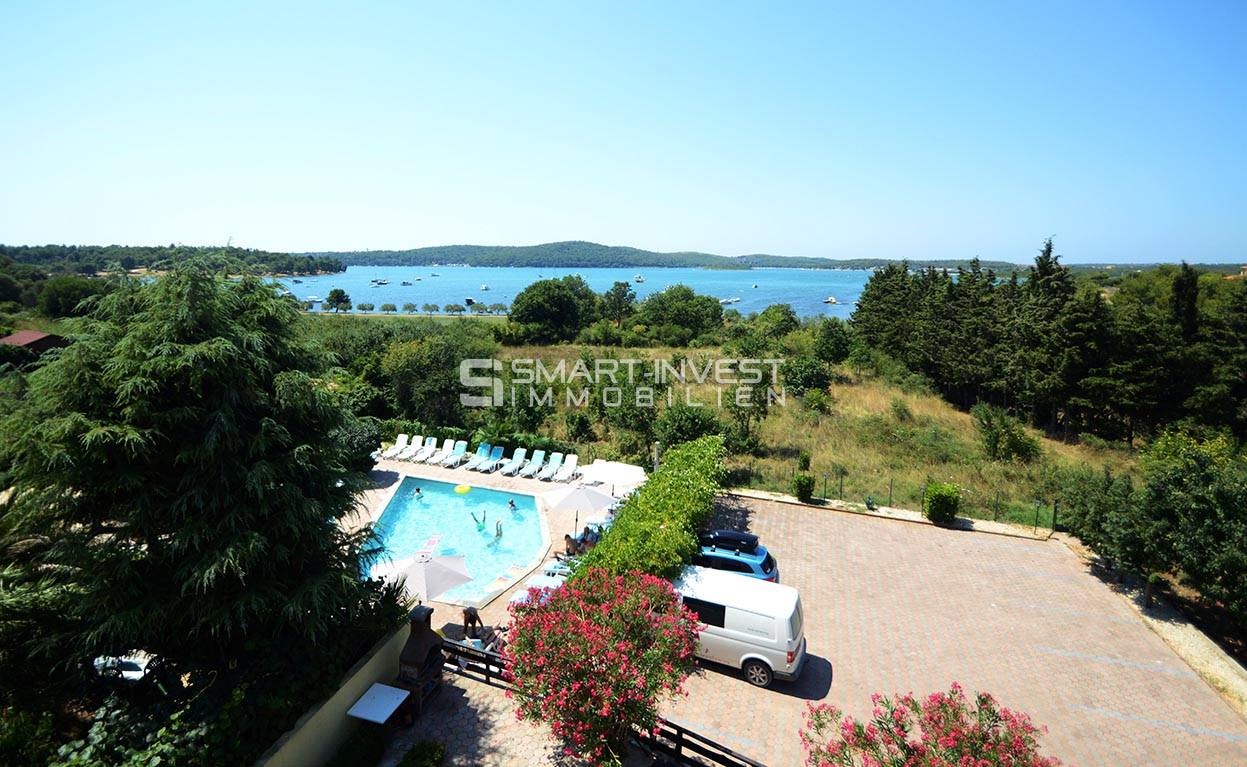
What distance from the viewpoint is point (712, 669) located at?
920cm

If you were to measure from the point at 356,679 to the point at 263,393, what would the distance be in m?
3.98

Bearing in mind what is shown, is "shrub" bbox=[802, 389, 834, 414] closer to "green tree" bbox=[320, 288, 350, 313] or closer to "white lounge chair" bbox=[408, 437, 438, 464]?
"white lounge chair" bbox=[408, 437, 438, 464]

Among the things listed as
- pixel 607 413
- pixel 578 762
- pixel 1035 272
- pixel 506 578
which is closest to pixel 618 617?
pixel 578 762

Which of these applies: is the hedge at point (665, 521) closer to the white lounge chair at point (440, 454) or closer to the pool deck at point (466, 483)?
the pool deck at point (466, 483)

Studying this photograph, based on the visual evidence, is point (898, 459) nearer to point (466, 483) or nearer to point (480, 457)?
point (480, 457)

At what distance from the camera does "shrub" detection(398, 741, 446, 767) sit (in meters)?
6.66

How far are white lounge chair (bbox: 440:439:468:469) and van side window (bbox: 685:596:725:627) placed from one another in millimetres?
12834

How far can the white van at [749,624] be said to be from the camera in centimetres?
844

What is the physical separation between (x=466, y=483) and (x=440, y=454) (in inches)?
95.1

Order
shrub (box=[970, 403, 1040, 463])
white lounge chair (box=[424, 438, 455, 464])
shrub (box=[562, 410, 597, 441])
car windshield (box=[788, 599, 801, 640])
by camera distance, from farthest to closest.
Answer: shrub (box=[562, 410, 597, 441]) < white lounge chair (box=[424, 438, 455, 464]) < shrub (box=[970, 403, 1040, 463]) < car windshield (box=[788, 599, 801, 640])

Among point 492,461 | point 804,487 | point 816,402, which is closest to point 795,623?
point 804,487

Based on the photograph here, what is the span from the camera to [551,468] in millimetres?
18812

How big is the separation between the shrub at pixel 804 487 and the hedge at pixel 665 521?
294 centimetres

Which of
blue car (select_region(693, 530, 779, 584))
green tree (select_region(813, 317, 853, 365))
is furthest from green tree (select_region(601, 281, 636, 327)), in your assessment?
blue car (select_region(693, 530, 779, 584))
